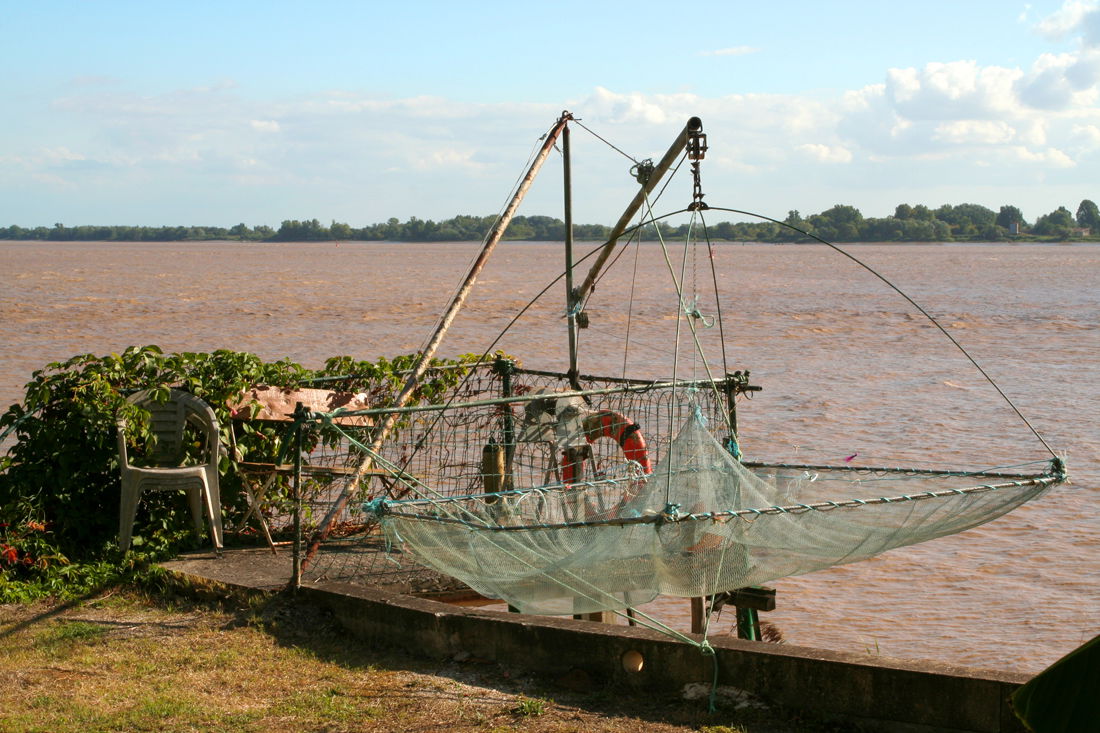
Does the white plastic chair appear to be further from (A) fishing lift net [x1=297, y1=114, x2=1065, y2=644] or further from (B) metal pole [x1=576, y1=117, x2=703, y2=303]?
(B) metal pole [x1=576, y1=117, x2=703, y2=303]

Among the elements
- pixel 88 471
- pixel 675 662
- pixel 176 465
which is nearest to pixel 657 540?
pixel 675 662

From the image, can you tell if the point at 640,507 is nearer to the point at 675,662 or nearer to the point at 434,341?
the point at 675,662

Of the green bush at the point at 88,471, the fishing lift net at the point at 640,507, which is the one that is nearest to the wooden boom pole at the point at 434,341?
the fishing lift net at the point at 640,507

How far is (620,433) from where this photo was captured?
7.06 meters

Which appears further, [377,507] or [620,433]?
[620,433]

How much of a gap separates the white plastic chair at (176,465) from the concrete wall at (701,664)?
1.04 metres

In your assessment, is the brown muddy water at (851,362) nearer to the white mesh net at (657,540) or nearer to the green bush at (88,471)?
the white mesh net at (657,540)

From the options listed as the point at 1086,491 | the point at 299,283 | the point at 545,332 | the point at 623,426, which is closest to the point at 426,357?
the point at 623,426

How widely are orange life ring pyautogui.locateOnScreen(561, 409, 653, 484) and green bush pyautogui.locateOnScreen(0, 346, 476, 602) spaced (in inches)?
77.6

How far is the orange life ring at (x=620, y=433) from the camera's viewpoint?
7.03 meters

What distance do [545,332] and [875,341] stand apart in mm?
7163

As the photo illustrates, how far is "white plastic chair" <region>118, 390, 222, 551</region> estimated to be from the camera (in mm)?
6246

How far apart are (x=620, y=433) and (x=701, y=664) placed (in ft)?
7.81

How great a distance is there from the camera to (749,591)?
6156 mm
